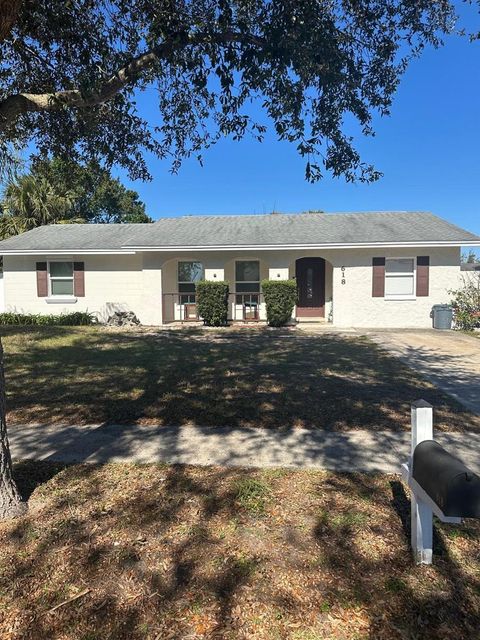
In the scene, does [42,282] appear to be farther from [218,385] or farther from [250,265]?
[218,385]

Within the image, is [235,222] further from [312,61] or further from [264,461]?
[264,461]

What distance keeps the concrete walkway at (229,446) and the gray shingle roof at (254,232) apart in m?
10.7

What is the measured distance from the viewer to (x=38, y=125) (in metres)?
5.91

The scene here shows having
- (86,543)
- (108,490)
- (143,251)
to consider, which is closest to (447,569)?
(86,543)

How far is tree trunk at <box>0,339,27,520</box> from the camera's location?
283 centimetres

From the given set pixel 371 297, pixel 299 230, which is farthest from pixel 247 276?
pixel 371 297

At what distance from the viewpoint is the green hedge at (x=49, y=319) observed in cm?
1562

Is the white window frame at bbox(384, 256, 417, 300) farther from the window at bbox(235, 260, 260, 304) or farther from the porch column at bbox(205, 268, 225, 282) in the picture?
the porch column at bbox(205, 268, 225, 282)

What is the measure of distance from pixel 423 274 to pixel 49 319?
43.9ft

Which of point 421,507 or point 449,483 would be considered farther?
point 421,507

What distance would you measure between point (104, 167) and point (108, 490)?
489 cm

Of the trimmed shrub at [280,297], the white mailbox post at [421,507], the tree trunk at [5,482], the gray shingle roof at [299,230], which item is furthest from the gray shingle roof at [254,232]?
the white mailbox post at [421,507]

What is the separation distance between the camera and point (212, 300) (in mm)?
14633

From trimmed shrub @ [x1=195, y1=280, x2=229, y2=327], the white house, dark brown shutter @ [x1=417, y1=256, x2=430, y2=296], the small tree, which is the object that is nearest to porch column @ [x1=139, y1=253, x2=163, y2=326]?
the white house
